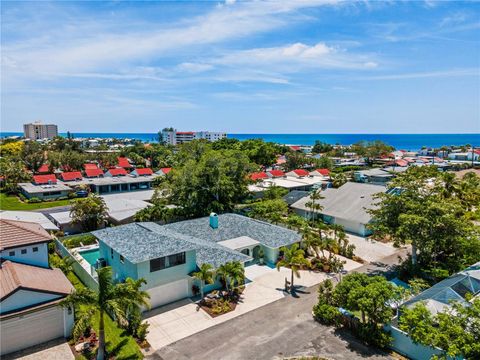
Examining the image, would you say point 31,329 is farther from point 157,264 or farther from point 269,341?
point 269,341

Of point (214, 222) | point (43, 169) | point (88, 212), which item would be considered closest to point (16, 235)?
point (88, 212)

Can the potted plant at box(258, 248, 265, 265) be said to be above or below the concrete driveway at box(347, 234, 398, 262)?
above

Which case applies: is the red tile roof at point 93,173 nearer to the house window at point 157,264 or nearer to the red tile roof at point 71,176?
the red tile roof at point 71,176

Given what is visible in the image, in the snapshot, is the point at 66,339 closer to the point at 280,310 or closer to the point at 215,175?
the point at 280,310

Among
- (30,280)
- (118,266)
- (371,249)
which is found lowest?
(371,249)

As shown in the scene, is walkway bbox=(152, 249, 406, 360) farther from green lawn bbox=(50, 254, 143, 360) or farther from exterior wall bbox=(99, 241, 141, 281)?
exterior wall bbox=(99, 241, 141, 281)

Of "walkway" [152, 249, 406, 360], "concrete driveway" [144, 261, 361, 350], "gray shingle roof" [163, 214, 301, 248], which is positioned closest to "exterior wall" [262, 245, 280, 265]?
"gray shingle roof" [163, 214, 301, 248]

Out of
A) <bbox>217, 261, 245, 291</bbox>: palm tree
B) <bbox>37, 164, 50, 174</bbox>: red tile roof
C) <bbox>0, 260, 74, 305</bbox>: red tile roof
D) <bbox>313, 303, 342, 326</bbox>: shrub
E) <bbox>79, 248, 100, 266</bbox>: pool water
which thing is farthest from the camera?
<bbox>37, 164, 50, 174</bbox>: red tile roof

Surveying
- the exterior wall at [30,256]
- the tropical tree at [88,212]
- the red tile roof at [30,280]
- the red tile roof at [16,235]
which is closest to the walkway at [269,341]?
the red tile roof at [30,280]
